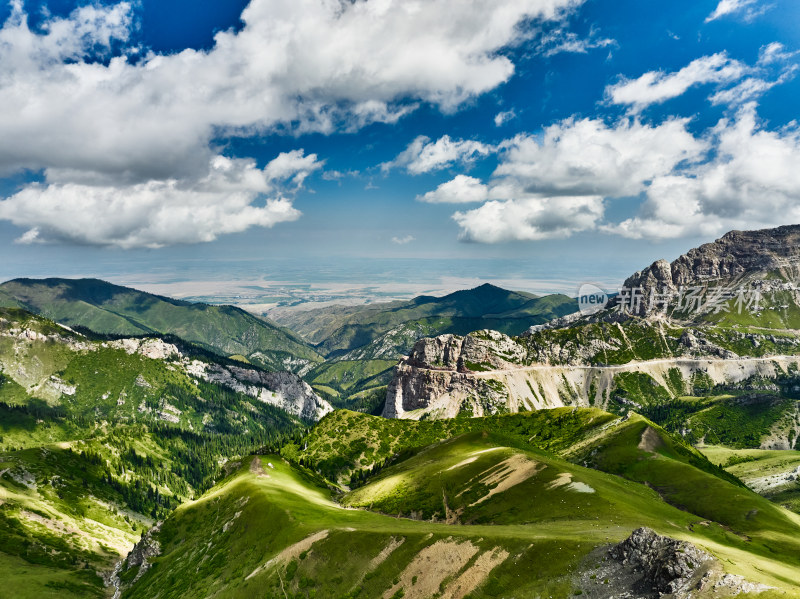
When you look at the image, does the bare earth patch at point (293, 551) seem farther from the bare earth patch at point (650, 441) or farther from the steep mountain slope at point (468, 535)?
the bare earth patch at point (650, 441)

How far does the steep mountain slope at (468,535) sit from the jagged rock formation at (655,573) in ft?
0.56

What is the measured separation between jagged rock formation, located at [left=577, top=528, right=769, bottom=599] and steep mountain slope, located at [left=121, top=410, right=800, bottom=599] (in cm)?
17

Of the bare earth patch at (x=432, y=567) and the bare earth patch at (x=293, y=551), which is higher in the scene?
the bare earth patch at (x=432, y=567)

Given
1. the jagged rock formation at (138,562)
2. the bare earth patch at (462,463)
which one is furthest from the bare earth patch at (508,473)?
the jagged rock formation at (138,562)

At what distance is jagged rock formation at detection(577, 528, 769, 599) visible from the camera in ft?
129

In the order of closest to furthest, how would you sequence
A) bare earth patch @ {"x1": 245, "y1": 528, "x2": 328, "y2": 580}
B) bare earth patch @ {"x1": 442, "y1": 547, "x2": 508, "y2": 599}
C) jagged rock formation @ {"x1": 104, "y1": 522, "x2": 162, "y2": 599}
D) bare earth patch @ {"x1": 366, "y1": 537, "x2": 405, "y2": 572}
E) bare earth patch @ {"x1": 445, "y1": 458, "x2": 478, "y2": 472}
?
bare earth patch @ {"x1": 442, "y1": 547, "x2": 508, "y2": 599} < bare earth patch @ {"x1": 366, "y1": 537, "x2": 405, "y2": 572} < bare earth patch @ {"x1": 245, "y1": 528, "x2": 328, "y2": 580} < jagged rock formation @ {"x1": 104, "y1": 522, "x2": 162, "y2": 599} < bare earth patch @ {"x1": 445, "y1": 458, "x2": 478, "y2": 472}

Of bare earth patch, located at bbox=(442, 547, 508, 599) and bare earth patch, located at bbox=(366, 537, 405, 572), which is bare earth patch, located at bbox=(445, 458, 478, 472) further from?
bare earth patch, located at bbox=(442, 547, 508, 599)

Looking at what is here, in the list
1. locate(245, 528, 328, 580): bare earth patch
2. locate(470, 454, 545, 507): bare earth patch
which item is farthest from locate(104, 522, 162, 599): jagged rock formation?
locate(470, 454, 545, 507): bare earth patch

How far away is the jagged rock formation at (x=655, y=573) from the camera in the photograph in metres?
39.4

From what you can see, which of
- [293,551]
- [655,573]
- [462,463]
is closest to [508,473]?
[462,463]

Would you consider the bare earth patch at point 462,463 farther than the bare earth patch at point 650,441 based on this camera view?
No

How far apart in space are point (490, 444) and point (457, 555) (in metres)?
114

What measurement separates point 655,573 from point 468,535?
2499cm

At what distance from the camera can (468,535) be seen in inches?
2406
